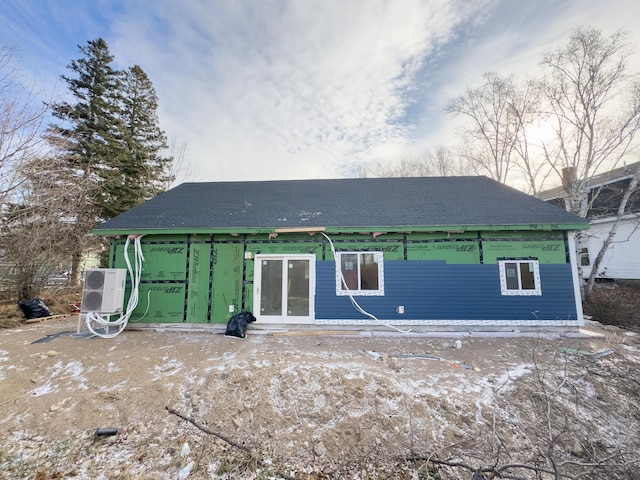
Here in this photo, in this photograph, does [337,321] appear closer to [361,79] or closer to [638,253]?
[361,79]

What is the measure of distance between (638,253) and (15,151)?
2550 cm

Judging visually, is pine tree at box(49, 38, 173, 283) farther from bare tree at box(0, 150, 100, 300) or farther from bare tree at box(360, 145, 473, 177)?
bare tree at box(360, 145, 473, 177)

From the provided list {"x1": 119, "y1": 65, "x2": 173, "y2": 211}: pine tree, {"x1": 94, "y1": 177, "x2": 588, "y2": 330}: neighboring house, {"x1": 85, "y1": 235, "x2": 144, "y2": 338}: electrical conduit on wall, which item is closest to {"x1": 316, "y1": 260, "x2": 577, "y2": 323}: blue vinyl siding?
{"x1": 94, "y1": 177, "x2": 588, "y2": 330}: neighboring house

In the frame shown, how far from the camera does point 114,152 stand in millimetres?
15742

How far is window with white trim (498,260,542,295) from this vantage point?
7.10m

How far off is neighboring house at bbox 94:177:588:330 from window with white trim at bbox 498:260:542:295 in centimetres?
3

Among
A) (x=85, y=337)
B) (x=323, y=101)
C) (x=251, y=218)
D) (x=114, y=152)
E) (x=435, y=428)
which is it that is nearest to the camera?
(x=435, y=428)

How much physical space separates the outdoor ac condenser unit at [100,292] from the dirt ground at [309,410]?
122cm

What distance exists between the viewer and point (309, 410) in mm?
3521

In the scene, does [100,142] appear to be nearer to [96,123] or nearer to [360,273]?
[96,123]

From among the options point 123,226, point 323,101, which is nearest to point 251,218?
point 123,226

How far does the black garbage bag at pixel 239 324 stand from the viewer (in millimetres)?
6648

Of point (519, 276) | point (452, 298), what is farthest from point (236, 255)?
point (519, 276)

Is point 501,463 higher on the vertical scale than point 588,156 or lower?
lower
